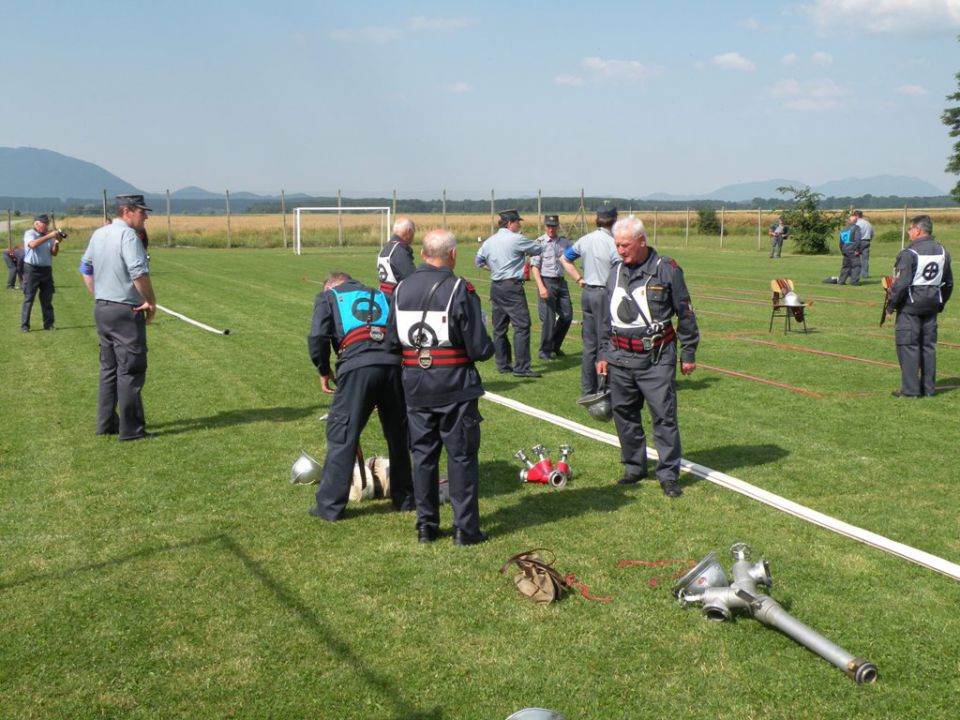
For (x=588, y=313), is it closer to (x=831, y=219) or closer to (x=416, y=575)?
(x=416, y=575)

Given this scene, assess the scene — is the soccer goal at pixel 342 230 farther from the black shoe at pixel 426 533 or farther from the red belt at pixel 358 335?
the black shoe at pixel 426 533

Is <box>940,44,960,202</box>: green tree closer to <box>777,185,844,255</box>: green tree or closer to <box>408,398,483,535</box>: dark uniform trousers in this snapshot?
<box>777,185,844,255</box>: green tree

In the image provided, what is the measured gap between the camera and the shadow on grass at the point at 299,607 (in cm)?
420

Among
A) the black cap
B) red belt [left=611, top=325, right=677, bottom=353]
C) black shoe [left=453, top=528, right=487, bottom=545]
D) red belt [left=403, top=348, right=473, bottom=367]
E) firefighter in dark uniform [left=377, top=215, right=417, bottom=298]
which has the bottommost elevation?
black shoe [left=453, top=528, right=487, bottom=545]

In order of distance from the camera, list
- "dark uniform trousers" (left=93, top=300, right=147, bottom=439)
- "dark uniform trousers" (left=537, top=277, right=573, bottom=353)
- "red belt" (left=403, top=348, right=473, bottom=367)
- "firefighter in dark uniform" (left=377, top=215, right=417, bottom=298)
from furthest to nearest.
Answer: "dark uniform trousers" (left=537, top=277, right=573, bottom=353)
"firefighter in dark uniform" (left=377, top=215, right=417, bottom=298)
"dark uniform trousers" (left=93, top=300, right=147, bottom=439)
"red belt" (left=403, top=348, right=473, bottom=367)

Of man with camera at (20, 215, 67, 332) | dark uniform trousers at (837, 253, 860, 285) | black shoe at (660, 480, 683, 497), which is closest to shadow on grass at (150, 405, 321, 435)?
black shoe at (660, 480, 683, 497)

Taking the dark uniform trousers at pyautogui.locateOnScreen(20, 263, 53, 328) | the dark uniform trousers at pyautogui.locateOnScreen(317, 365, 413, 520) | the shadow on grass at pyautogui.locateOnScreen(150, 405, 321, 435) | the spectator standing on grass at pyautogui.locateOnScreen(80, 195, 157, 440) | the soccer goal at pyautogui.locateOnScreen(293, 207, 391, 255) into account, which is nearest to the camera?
the dark uniform trousers at pyautogui.locateOnScreen(317, 365, 413, 520)

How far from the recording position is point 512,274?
12.0 m

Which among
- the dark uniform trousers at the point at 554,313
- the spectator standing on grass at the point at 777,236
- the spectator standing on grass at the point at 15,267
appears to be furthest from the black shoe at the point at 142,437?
the spectator standing on grass at the point at 777,236

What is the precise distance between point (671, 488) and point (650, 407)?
622 millimetres

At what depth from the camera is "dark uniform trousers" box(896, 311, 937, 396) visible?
34.9 ft

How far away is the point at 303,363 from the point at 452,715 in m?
9.70

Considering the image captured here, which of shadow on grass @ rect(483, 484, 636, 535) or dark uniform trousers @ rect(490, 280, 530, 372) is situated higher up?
dark uniform trousers @ rect(490, 280, 530, 372)

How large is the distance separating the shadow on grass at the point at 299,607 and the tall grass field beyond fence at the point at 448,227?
42.6 m
